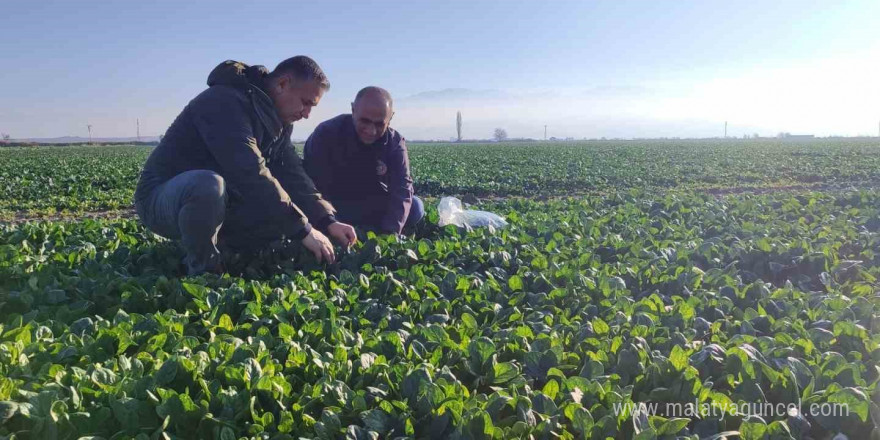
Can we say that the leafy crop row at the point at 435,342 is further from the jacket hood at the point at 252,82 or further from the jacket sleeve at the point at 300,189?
the jacket hood at the point at 252,82

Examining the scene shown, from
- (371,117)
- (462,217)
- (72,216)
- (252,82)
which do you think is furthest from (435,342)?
(72,216)

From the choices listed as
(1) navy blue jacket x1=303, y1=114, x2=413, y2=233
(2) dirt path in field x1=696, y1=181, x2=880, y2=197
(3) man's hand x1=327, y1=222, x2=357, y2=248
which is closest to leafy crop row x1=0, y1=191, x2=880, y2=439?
(3) man's hand x1=327, y1=222, x2=357, y2=248

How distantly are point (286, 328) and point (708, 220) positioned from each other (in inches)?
230

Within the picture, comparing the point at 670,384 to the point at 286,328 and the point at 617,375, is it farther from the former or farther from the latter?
the point at 286,328

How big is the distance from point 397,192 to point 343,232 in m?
1.34

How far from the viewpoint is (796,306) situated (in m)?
3.64

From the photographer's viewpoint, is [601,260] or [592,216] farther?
[592,216]

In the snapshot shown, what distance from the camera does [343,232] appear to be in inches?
184

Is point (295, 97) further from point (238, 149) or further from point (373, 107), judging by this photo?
point (373, 107)

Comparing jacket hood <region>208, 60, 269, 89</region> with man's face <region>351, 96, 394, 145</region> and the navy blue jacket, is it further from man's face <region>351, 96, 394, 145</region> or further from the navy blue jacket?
the navy blue jacket

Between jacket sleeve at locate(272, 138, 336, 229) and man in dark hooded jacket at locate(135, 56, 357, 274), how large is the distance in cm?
21

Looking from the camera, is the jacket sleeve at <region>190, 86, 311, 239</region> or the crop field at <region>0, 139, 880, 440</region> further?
the jacket sleeve at <region>190, 86, 311, 239</region>

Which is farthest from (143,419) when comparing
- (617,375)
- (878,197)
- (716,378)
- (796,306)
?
(878,197)

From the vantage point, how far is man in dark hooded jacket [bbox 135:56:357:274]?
413 centimetres
